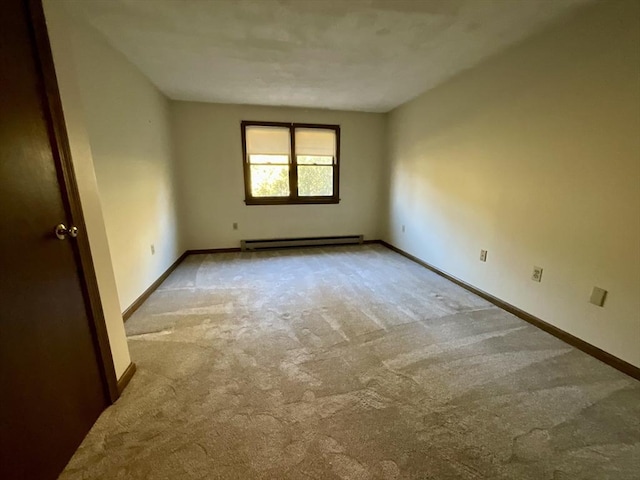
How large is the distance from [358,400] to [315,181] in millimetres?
3725

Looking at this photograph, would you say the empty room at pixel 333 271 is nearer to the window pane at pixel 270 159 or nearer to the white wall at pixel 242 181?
the white wall at pixel 242 181

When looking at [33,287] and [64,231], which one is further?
[64,231]

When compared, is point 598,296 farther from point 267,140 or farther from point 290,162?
point 267,140

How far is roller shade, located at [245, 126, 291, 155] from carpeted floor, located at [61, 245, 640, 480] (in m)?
2.65

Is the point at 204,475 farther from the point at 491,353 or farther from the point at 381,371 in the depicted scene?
the point at 491,353

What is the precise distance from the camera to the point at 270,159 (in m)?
4.48

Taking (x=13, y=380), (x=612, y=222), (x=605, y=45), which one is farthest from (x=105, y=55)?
(x=612, y=222)

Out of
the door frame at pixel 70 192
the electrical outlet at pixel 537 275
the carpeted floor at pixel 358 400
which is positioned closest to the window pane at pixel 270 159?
the carpeted floor at pixel 358 400

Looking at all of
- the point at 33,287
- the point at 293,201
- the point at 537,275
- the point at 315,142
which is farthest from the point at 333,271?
the point at 33,287

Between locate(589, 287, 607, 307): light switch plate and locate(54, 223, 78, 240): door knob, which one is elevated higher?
locate(54, 223, 78, 240): door knob

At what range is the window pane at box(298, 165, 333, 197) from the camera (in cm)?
466

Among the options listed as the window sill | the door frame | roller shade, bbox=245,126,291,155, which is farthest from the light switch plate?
roller shade, bbox=245,126,291,155

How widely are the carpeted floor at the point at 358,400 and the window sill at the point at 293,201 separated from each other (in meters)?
2.19

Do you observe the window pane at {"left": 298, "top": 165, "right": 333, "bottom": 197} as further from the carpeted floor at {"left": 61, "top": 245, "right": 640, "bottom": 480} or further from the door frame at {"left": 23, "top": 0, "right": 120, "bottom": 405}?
the door frame at {"left": 23, "top": 0, "right": 120, "bottom": 405}
